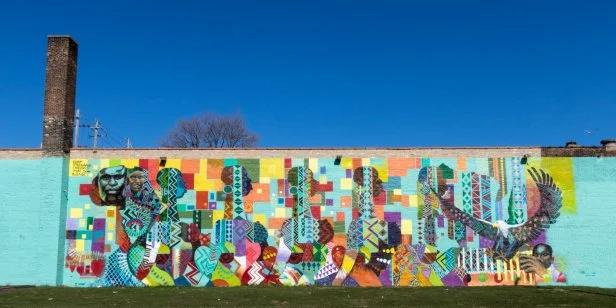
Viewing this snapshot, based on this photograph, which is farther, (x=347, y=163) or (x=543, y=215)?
(x=347, y=163)

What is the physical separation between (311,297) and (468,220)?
650 cm

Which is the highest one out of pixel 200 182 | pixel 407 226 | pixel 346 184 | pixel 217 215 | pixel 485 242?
pixel 200 182

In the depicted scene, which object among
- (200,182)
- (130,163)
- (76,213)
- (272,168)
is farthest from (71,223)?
(272,168)

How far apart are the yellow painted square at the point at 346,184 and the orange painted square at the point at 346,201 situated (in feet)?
1.16

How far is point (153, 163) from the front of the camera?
64.8 feet

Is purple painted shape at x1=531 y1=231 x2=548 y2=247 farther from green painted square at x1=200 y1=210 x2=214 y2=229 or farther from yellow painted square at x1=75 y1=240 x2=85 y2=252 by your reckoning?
yellow painted square at x1=75 y1=240 x2=85 y2=252

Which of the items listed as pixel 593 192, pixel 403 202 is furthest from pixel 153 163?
pixel 593 192

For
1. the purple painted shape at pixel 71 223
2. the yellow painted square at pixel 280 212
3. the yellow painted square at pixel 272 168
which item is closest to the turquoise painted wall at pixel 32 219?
the purple painted shape at pixel 71 223

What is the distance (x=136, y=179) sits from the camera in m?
19.7

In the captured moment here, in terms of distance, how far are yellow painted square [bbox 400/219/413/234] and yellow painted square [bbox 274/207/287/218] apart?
4080 millimetres

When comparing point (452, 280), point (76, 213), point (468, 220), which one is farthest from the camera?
point (76, 213)

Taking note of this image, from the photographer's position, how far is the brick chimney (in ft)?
64.5

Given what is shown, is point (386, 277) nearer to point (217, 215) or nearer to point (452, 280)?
point (452, 280)

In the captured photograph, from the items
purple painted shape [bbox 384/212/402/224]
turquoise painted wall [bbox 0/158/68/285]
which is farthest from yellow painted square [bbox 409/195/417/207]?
turquoise painted wall [bbox 0/158/68/285]
